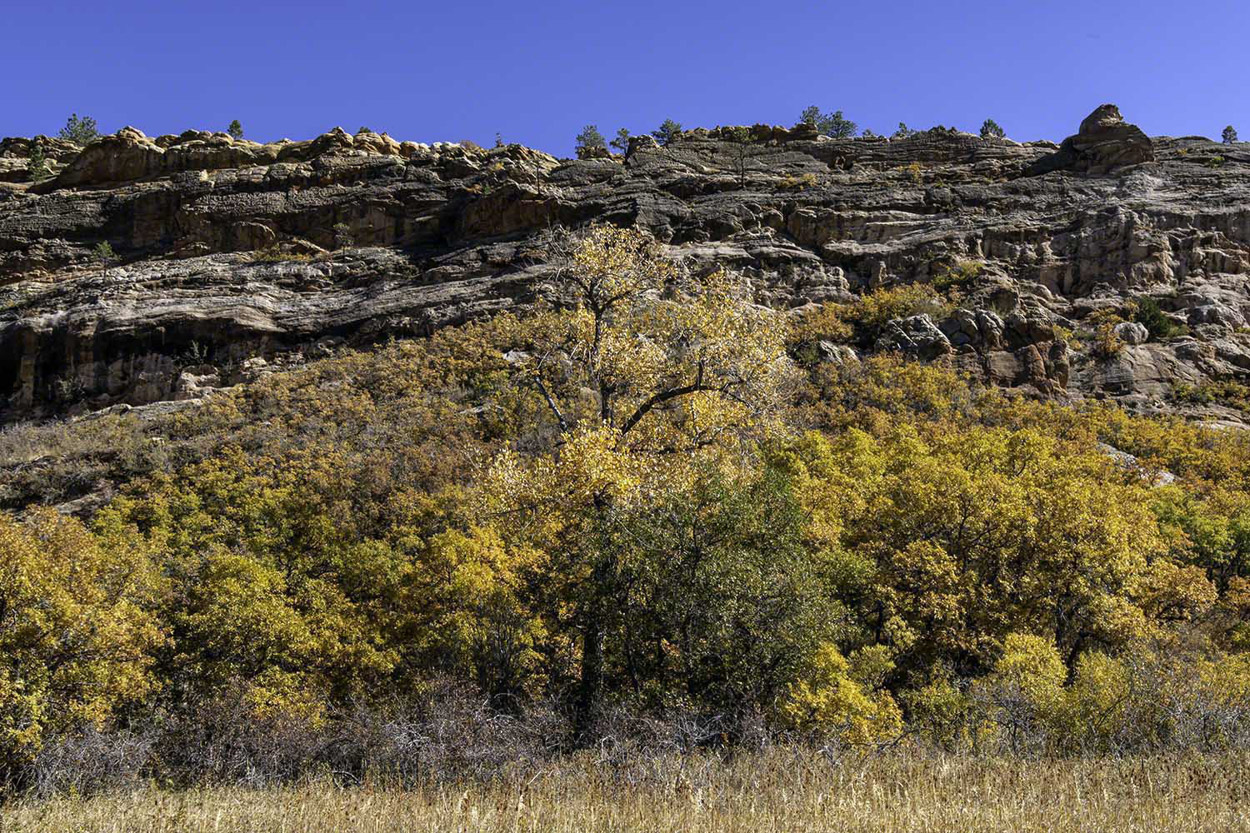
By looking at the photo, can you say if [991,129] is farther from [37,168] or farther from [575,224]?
[37,168]

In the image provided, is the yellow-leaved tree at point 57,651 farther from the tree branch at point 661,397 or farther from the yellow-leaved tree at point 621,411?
the tree branch at point 661,397

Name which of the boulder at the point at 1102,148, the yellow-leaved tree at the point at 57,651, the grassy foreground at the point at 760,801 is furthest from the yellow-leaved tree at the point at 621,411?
the boulder at the point at 1102,148

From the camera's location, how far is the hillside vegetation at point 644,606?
35.0 feet

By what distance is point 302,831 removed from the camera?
6574 millimetres

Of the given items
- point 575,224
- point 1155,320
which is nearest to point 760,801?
point 1155,320

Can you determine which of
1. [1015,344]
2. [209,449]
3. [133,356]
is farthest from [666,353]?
[133,356]

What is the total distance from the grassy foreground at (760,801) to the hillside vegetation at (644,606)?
1.20m

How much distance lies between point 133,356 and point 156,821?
49785 millimetres

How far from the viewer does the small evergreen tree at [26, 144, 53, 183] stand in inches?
2756

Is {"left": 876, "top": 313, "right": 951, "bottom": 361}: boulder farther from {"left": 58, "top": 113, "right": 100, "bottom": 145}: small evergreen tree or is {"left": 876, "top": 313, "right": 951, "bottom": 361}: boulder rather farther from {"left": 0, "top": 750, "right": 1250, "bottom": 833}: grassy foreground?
{"left": 58, "top": 113, "right": 100, "bottom": 145}: small evergreen tree

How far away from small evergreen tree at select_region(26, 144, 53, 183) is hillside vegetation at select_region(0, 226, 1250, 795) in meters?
59.9

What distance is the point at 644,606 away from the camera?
11297 millimetres

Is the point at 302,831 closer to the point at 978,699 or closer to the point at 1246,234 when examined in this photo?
the point at 978,699

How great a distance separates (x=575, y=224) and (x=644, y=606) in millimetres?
50770
